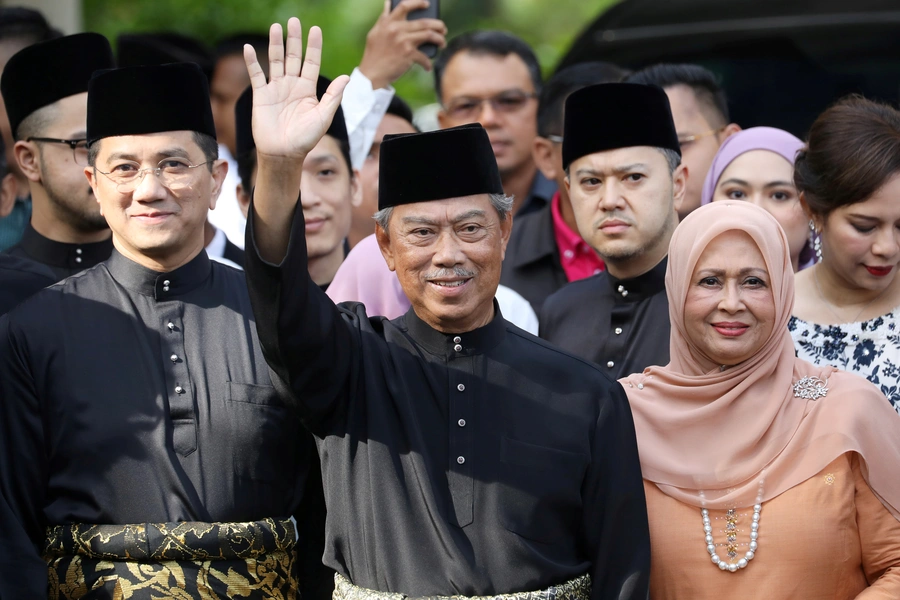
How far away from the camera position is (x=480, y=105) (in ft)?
20.4

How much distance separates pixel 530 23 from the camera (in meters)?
17.1

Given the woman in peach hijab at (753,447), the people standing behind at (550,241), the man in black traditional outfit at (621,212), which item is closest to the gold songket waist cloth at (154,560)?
the woman in peach hijab at (753,447)

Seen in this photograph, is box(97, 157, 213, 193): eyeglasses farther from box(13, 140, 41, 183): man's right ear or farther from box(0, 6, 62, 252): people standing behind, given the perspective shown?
box(0, 6, 62, 252): people standing behind

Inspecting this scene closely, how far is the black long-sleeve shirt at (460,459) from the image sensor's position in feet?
11.1

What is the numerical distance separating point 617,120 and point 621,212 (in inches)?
13.6

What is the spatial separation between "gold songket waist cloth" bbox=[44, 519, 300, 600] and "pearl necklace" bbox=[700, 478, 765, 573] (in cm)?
125

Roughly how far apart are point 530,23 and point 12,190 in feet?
41.5

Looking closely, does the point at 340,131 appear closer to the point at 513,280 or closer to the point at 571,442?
the point at 513,280

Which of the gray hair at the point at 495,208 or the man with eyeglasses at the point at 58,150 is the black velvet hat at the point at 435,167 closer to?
the gray hair at the point at 495,208

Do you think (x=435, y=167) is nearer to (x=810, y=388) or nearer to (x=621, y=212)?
(x=621, y=212)

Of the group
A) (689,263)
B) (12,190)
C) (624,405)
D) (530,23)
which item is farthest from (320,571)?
(530,23)

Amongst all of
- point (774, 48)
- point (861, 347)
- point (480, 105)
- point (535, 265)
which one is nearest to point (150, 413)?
point (861, 347)

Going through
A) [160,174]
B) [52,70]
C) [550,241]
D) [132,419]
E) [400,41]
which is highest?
[400,41]

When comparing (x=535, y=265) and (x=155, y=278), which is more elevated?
(x=155, y=278)
